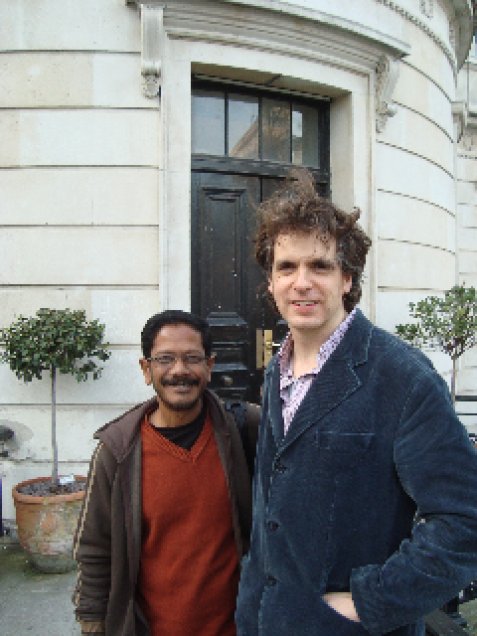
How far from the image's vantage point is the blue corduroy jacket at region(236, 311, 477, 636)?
1.31m

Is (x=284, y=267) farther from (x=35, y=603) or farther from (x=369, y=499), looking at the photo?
(x=35, y=603)

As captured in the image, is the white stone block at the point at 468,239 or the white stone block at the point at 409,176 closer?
the white stone block at the point at 409,176

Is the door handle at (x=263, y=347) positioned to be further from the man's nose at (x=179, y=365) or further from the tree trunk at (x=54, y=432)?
the man's nose at (x=179, y=365)

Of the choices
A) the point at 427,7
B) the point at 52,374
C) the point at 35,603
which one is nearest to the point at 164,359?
the point at 35,603

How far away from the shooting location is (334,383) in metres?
1.51

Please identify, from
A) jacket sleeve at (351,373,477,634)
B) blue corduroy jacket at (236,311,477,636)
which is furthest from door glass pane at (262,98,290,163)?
jacket sleeve at (351,373,477,634)

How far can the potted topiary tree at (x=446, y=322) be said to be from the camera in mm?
5918

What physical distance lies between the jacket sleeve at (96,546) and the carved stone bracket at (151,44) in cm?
382

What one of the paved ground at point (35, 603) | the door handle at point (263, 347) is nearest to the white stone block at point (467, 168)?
the door handle at point (263, 347)

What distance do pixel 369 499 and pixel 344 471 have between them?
89mm

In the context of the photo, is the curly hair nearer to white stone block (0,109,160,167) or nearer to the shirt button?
the shirt button

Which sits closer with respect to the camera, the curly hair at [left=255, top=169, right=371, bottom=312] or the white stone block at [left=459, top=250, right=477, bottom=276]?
the curly hair at [left=255, top=169, right=371, bottom=312]

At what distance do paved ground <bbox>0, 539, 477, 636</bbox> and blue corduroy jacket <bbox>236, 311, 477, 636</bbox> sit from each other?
2487mm

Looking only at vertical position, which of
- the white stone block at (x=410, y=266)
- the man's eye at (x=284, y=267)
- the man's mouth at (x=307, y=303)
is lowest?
the man's mouth at (x=307, y=303)
